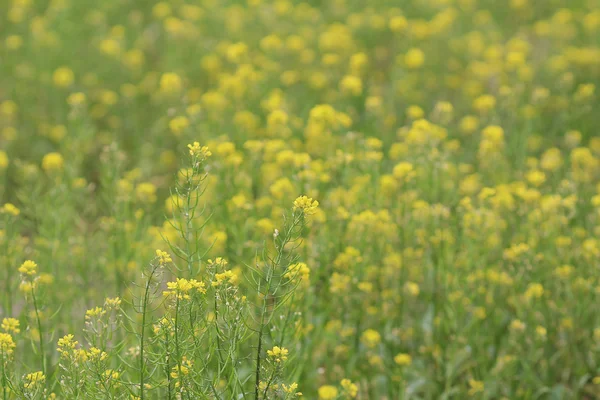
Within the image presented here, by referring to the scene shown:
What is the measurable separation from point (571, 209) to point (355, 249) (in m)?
1.23

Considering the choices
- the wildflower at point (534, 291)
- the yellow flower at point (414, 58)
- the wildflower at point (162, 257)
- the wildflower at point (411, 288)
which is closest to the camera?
the wildflower at point (162, 257)

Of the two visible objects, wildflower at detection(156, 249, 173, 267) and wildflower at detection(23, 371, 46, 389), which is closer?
wildflower at detection(156, 249, 173, 267)

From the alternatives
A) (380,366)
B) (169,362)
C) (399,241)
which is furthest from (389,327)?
(169,362)

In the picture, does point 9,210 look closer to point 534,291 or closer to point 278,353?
point 278,353

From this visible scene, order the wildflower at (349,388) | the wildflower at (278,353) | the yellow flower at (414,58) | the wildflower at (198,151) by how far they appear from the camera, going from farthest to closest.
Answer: the yellow flower at (414,58)
the wildflower at (349,388)
the wildflower at (198,151)
the wildflower at (278,353)

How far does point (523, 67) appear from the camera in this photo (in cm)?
643

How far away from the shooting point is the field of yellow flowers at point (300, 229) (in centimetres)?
282

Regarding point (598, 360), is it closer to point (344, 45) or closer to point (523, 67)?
point (523, 67)

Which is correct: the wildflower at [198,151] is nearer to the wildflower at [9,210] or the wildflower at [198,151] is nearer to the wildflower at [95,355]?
the wildflower at [95,355]

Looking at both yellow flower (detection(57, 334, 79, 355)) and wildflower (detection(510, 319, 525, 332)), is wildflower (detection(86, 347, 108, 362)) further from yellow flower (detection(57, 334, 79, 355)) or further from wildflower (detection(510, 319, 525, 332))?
wildflower (detection(510, 319, 525, 332))

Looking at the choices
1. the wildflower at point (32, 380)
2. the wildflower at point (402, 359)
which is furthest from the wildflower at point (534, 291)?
the wildflower at point (32, 380)

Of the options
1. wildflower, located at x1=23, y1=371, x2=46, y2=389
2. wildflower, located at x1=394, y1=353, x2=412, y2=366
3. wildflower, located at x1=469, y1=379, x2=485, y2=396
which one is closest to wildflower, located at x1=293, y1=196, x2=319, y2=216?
wildflower, located at x1=23, y1=371, x2=46, y2=389

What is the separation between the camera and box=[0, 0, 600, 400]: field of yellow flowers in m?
2.82

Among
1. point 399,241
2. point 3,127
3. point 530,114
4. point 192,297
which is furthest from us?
point 3,127
